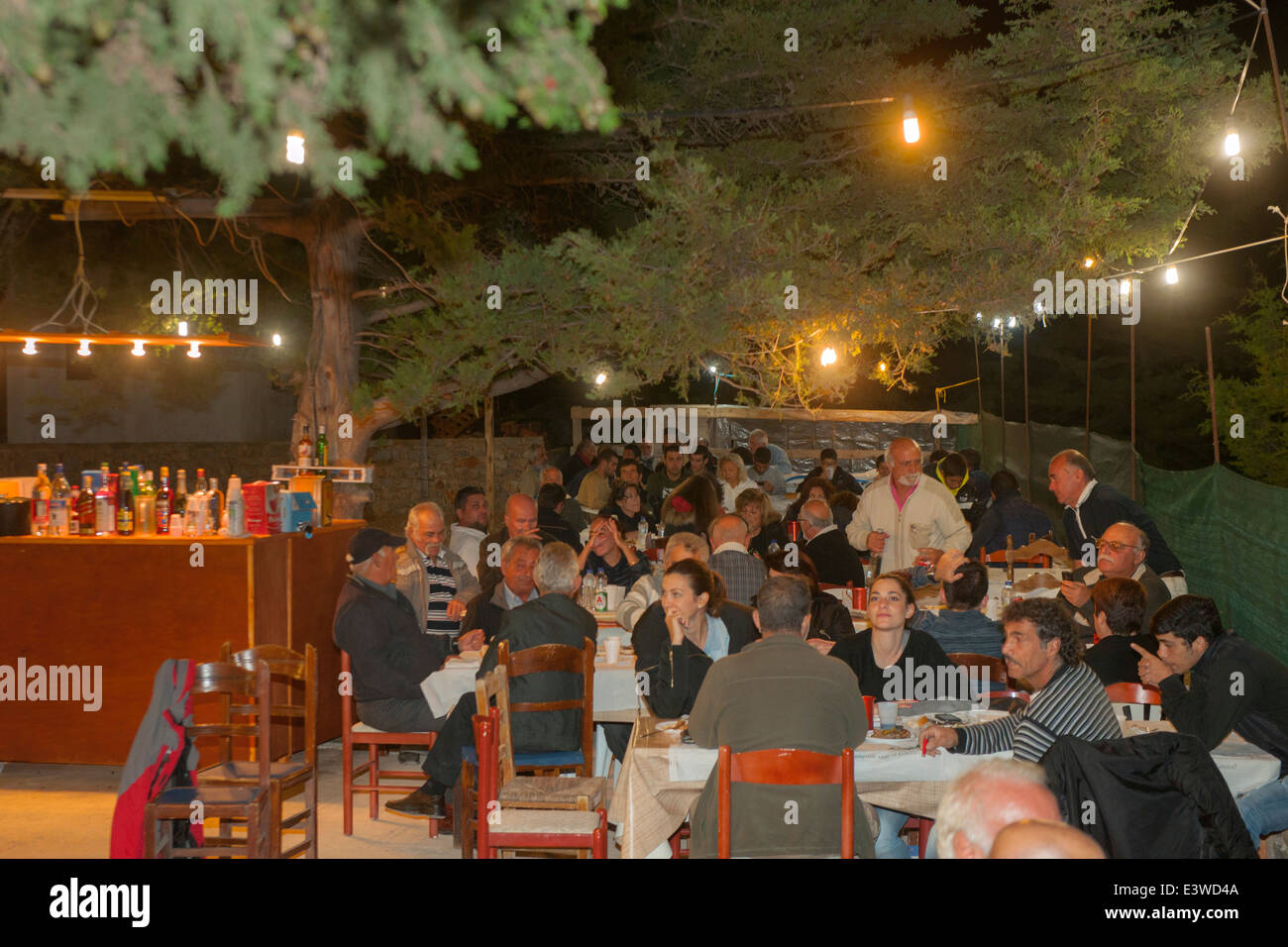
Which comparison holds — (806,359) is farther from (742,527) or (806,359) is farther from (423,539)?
(423,539)

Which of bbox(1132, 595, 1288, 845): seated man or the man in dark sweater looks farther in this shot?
the man in dark sweater

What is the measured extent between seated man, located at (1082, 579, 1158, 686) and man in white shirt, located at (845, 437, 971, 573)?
2.83 meters

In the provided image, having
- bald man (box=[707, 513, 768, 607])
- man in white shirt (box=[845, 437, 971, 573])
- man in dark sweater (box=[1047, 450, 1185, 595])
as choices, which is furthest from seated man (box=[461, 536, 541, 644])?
man in dark sweater (box=[1047, 450, 1185, 595])

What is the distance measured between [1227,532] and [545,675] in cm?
614

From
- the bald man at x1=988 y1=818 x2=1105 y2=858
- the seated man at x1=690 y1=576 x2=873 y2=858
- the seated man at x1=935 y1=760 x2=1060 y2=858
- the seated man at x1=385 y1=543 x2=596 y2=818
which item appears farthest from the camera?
the seated man at x1=385 y1=543 x2=596 y2=818

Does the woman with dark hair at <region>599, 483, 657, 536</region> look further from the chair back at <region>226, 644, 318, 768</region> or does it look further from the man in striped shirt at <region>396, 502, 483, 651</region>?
the chair back at <region>226, 644, 318, 768</region>

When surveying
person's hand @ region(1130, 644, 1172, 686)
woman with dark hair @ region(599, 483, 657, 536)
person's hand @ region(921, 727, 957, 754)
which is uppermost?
woman with dark hair @ region(599, 483, 657, 536)

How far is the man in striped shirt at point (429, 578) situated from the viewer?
6672mm

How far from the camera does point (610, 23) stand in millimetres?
9117

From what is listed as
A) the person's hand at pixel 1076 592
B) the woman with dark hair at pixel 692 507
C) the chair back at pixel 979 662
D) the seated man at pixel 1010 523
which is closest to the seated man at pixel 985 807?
the chair back at pixel 979 662

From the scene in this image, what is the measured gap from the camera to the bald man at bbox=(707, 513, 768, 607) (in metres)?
6.64

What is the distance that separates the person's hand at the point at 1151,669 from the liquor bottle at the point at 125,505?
542 centimetres

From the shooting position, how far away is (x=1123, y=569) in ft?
19.4

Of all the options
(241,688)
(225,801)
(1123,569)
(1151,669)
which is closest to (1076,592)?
(1123,569)
